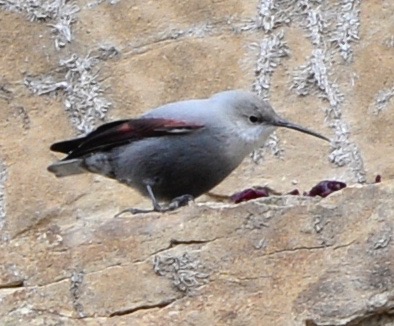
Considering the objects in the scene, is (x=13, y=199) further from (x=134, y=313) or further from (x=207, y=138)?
(x=134, y=313)

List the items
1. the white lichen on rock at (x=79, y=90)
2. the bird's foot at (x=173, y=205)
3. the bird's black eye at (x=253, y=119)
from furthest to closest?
Result: the white lichen on rock at (x=79, y=90) < the bird's black eye at (x=253, y=119) < the bird's foot at (x=173, y=205)

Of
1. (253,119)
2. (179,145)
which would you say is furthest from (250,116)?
(179,145)

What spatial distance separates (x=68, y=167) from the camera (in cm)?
372

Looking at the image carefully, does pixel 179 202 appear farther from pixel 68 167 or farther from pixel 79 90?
pixel 79 90

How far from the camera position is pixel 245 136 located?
3590 millimetres

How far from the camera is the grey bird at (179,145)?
351cm

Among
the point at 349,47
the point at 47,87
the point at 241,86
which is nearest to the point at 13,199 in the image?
the point at 47,87

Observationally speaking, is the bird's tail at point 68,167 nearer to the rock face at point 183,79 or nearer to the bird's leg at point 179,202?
the rock face at point 183,79

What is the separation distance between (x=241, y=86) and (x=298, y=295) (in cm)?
138

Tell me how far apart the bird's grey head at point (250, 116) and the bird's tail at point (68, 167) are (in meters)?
0.41

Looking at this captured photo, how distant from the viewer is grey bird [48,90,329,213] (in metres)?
3.51

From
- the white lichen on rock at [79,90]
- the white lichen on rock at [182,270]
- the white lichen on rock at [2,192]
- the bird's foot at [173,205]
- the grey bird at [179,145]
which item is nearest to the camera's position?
the white lichen on rock at [182,270]

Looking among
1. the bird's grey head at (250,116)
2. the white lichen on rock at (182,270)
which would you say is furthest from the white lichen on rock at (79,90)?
the white lichen on rock at (182,270)

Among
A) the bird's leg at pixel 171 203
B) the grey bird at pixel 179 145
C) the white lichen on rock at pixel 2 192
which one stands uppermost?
the grey bird at pixel 179 145
